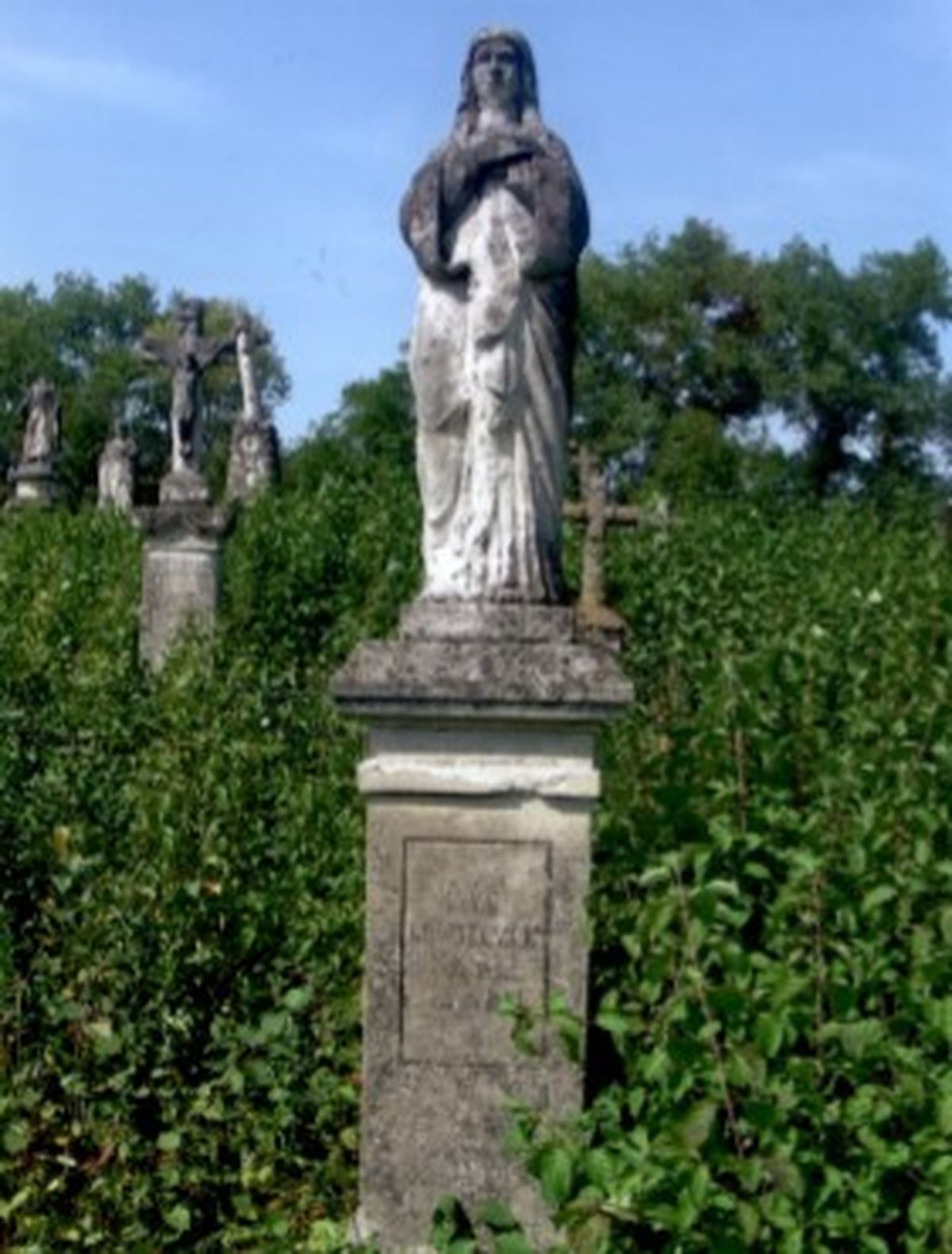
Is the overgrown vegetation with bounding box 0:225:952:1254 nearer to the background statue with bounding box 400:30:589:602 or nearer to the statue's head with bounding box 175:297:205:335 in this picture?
the background statue with bounding box 400:30:589:602

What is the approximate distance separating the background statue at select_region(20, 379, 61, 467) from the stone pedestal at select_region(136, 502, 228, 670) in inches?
572

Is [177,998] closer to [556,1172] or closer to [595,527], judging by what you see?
[556,1172]

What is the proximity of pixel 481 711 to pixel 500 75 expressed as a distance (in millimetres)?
1790

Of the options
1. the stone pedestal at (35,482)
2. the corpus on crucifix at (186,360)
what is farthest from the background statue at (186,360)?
the stone pedestal at (35,482)

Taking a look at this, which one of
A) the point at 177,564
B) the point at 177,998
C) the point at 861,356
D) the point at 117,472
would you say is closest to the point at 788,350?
the point at 861,356

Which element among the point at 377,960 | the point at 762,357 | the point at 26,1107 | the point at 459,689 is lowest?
the point at 26,1107

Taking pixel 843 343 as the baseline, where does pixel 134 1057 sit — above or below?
below

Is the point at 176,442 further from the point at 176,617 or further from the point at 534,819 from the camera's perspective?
the point at 534,819

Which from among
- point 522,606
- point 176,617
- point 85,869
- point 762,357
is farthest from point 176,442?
point 762,357

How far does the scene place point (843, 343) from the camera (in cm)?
5556

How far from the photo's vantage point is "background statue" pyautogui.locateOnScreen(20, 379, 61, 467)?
95.6 ft

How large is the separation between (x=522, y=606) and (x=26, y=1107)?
6.77ft

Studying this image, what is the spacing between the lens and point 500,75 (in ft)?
19.1

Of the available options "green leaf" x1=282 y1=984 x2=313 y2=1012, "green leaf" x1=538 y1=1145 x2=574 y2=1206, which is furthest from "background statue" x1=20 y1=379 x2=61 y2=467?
"green leaf" x1=538 y1=1145 x2=574 y2=1206
